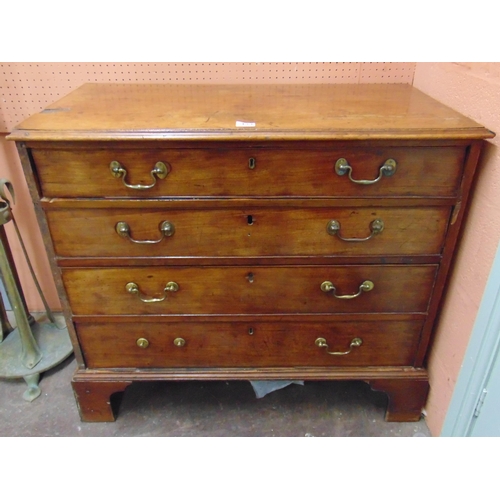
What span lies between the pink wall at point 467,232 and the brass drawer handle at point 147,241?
0.80 meters

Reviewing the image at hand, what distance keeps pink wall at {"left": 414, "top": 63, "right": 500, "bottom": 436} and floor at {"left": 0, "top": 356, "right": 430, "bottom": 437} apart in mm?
239

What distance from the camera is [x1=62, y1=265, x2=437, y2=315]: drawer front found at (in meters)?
1.21

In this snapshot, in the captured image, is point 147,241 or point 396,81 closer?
point 147,241

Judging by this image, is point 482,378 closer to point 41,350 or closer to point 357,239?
point 357,239

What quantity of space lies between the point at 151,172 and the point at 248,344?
0.60 metres

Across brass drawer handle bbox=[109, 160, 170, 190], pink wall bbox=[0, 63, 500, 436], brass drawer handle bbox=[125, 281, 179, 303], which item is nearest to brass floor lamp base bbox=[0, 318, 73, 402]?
pink wall bbox=[0, 63, 500, 436]

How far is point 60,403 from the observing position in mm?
1545

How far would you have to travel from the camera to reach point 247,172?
42.0 inches

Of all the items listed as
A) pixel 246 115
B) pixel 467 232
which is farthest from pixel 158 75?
pixel 467 232

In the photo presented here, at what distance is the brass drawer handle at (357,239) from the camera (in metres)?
1.12

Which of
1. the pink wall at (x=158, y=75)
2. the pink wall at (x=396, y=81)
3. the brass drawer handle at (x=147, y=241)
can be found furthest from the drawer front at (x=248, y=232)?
the pink wall at (x=158, y=75)

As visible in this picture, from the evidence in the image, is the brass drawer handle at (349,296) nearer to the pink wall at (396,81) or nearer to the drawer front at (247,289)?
the drawer front at (247,289)

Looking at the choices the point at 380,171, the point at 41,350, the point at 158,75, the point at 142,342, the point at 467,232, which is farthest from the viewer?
the point at 41,350

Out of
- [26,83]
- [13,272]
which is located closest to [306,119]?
[26,83]
